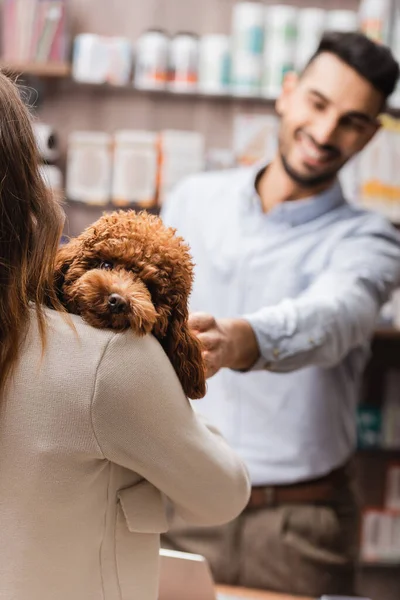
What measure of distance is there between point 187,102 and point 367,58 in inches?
55.7

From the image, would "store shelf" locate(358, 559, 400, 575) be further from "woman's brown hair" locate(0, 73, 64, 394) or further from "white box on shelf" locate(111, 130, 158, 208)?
"woman's brown hair" locate(0, 73, 64, 394)

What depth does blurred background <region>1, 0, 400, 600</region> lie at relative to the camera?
310 centimetres

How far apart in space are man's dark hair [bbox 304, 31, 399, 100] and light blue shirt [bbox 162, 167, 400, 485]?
32 centimetres

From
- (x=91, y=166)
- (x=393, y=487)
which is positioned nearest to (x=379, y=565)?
(x=393, y=487)

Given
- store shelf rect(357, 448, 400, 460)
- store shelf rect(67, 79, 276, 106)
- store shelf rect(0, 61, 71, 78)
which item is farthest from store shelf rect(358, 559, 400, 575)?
store shelf rect(0, 61, 71, 78)

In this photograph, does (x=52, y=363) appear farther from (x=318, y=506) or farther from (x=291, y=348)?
(x=318, y=506)

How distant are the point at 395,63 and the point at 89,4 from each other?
68.7 inches

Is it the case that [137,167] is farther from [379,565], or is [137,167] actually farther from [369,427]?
[379,565]

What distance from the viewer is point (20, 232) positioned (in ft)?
3.12

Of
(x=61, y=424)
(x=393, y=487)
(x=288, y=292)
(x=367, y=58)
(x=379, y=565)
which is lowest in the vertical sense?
(x=379, y=565)

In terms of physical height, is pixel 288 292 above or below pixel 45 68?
below

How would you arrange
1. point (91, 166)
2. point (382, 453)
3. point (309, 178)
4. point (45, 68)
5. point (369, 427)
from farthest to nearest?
point (382, 453) < point (369, 427) < point (91, 166) < point (45, 68) < point (309, 178)

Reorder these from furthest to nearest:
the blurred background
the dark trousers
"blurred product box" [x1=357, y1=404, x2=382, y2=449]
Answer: "blurred product box" [x1=357, y1=404, x2=382, y2=449], the blurred background, the dark trousers

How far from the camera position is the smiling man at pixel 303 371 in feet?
6.63
